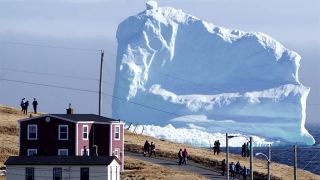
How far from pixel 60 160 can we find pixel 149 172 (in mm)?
8373

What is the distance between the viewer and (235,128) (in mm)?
146875

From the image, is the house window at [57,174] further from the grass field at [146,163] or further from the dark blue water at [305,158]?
the dark blue water at [305,158]

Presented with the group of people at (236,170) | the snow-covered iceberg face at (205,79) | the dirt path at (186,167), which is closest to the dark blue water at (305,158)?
the snow-covered iceberg face at (205,79)

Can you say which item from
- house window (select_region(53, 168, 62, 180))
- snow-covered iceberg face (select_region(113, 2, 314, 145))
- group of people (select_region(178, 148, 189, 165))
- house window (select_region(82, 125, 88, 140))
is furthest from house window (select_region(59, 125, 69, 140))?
snow-covered iceberg face (select_region(113, 2, 314, 145))

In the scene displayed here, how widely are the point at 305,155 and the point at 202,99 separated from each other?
59.7 ft

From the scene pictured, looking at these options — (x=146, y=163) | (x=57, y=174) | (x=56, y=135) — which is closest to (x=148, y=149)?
(x=146, y=163)

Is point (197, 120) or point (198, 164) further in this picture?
point (197, 120)

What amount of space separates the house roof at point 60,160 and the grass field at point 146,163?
16.4 feet

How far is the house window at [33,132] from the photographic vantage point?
216ft

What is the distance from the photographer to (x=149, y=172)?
218 feet

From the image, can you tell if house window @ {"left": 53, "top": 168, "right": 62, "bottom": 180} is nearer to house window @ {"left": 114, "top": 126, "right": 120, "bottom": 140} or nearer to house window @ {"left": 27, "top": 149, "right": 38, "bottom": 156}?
house window @ {"left": 27, "top": 149, "right": 38, "bottom": 156}

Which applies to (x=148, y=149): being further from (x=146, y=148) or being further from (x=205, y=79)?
(x=205, y=79)

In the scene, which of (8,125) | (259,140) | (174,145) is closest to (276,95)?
(259,140)

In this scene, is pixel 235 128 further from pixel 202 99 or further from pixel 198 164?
pixel 198 164
